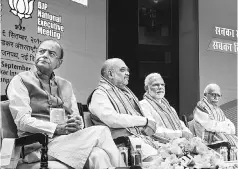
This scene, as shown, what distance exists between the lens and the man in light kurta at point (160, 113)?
15.1ft

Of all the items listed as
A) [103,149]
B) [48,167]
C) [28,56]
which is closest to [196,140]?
[103,149]

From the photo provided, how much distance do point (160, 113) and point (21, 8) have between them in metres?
1.94

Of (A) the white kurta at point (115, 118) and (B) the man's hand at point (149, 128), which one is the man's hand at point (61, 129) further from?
(B) the man's hand at point (149, 128)

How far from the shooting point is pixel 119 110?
4.27 meters

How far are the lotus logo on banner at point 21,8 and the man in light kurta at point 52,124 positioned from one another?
1511 mm

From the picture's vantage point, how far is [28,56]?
17.3 ft

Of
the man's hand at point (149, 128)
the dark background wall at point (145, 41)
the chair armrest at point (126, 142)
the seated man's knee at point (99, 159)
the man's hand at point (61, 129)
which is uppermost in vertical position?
the dark background wall at point (145, 41)

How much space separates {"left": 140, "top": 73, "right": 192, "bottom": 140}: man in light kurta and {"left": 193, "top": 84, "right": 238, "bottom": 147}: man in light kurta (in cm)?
52

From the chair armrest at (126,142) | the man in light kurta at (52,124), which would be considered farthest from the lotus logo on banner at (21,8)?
the chair armrest at (126,142)

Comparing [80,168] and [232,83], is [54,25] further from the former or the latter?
[232,83]

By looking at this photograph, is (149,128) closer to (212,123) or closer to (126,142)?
(126,142)

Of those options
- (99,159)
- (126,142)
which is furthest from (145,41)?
(99,159)

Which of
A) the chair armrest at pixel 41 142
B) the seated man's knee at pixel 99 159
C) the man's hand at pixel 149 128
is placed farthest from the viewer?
the man's hand at pixel 149 128

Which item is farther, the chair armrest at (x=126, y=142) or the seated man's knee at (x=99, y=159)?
the chair armrest at (x=126, y=142)
